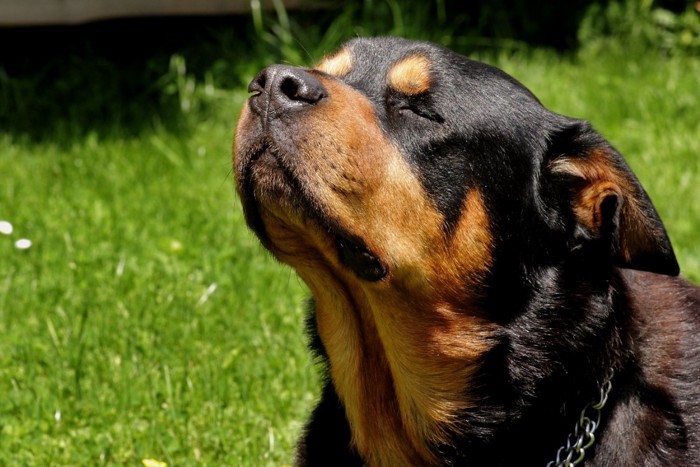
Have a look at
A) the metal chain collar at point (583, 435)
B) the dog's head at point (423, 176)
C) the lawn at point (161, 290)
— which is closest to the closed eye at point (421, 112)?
the dog's head at point (423, 176)

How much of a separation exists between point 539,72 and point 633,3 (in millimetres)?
1339

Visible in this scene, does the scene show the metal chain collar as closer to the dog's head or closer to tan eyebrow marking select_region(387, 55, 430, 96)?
the dog's head

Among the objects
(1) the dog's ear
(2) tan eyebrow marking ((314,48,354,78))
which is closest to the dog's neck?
(1) the dog's ear

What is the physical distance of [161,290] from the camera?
5363 millimetres

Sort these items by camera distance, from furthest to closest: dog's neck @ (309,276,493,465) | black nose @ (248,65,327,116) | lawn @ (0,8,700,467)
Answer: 1. lawn @ (0,8,700,467)
2. dog's neck @ (309,276,493,465)
3. black nose @ (248,65,327,116)

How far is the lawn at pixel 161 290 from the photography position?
14.5 feet

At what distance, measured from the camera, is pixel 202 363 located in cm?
486

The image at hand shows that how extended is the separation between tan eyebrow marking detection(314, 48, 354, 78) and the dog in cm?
10

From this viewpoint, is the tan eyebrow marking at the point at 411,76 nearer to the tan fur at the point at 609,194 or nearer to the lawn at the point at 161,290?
the tan fur at the point at 609,194

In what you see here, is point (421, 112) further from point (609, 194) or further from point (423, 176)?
point (609, 194)

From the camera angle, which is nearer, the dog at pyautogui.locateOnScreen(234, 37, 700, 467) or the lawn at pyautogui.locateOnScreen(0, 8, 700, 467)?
the dog at pyautogui.locateOnScreen(234, 37, 700, 467)

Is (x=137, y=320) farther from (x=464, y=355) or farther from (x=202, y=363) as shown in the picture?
(x=464, y=355)

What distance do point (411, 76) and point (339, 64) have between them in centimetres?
34

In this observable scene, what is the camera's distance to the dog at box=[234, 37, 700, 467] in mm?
3396
